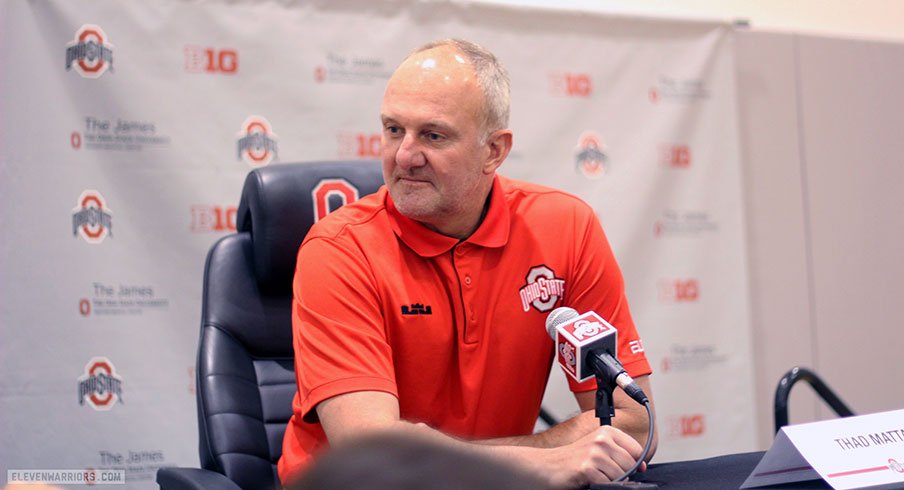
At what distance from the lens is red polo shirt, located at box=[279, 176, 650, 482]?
1.75 m

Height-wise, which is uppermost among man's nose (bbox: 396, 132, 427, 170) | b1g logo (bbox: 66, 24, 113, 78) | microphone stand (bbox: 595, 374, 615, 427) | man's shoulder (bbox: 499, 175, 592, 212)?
b1g logo (bbox: 66, 24, 113, 78)

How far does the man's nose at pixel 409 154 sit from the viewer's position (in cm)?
184

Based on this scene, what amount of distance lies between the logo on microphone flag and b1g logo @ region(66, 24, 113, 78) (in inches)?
80.9

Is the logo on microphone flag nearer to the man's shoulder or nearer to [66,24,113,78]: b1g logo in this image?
the man's shoulder

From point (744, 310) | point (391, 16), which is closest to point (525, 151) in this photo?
point (391, 16)

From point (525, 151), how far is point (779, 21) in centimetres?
146

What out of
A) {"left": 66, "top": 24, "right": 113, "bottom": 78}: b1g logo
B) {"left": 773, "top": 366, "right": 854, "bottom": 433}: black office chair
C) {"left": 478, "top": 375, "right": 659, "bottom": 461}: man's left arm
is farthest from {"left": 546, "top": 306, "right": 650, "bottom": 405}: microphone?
{"left": 66, "top": 24, "right": 113, "bottom": 78}: b1g logo

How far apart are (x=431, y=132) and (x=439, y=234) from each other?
0.21 m

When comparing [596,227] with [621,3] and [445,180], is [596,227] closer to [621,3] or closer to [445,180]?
[445,180]

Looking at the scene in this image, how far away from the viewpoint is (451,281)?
6.10 feet

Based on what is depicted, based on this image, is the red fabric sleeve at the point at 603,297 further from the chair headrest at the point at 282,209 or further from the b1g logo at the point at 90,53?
the b1g logo at the point at 90,53

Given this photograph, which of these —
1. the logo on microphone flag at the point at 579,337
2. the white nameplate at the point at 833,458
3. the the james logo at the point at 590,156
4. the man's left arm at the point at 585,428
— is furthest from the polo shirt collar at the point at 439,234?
Result: the the james logo at the point at 590,156

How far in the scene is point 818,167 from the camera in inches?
152

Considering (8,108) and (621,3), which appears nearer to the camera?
(8,108)
